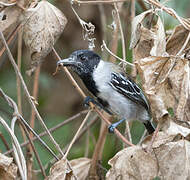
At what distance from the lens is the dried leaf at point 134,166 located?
2.04 metres

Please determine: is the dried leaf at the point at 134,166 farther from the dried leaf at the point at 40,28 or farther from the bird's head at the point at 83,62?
the bird's head at the point at 83,62

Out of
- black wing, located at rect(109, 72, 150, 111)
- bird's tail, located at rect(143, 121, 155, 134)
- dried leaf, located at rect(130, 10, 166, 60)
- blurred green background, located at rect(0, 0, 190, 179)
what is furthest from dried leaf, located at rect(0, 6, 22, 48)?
bird's tail, located at rect(143, 121, 155, 134)

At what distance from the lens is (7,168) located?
197 centimetres

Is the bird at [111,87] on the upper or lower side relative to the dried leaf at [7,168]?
lower

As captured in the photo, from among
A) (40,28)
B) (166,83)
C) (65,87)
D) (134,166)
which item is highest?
(40,28)

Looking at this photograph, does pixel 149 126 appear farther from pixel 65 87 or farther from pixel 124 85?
pixel 65 87

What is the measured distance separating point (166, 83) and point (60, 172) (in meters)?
0.66

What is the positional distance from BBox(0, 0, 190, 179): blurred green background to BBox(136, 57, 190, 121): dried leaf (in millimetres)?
554

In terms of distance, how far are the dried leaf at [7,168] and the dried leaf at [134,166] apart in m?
0.46

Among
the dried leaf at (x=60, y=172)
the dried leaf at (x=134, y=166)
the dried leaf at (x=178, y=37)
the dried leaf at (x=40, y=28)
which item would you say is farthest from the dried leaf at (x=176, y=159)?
the dried leaf at (x=40, y=28)

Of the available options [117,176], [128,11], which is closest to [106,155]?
[128,11]

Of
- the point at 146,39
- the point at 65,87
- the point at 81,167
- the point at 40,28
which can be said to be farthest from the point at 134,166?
the point at 65,87

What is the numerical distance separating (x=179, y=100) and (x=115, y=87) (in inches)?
52.4

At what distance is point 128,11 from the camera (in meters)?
3.62
